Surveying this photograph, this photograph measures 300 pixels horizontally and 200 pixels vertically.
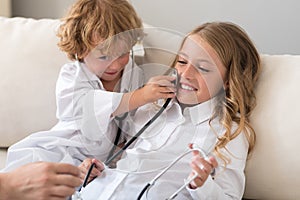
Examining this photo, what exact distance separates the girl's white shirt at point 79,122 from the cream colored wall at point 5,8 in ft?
2.66

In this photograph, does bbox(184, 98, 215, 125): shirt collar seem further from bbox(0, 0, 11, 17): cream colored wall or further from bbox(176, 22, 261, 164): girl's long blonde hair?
bbox(0, 0, 11, 17): cream colored wall

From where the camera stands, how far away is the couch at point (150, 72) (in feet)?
4.94

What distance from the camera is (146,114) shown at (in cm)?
130

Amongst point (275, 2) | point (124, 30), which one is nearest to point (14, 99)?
point (124, 30)

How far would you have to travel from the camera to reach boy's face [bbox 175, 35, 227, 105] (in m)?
1.28

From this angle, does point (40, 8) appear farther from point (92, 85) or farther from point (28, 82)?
point (92, 85)

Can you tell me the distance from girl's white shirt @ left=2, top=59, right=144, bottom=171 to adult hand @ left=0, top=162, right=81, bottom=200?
0.62 feet

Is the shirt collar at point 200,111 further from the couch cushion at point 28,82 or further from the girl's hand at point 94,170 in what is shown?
the couch cushion at point 28,82

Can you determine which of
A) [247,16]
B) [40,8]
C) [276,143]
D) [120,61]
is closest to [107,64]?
[120,61]

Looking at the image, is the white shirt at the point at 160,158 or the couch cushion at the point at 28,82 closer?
the white shirt at the point at 160,158

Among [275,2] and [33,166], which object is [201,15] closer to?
[275,2]

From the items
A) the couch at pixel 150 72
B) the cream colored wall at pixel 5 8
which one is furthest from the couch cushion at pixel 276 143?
the cream colored wall at pixel 5 8

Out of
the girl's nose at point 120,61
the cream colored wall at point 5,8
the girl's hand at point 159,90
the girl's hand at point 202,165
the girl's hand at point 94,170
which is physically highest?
the girl's nose at point 120,61

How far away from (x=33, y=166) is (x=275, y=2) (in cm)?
125
